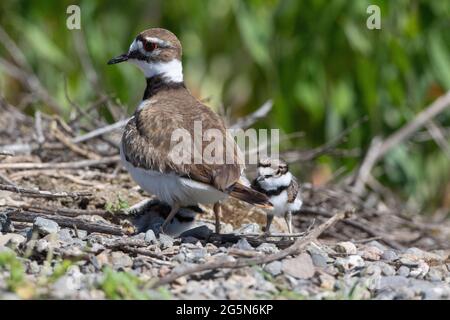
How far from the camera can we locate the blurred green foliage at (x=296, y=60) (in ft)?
42.1

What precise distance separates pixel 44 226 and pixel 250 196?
152 cm

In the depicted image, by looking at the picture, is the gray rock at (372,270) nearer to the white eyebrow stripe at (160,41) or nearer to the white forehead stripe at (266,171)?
the white forehead stripe at (266,171)

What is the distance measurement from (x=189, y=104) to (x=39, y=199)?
153cm

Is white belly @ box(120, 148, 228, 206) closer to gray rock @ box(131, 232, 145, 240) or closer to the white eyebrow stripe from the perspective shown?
gray rock @ box(131, 232, 145, 240)

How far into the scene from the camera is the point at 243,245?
719 centimetres

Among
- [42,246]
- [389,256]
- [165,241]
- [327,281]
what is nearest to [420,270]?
[389,256]

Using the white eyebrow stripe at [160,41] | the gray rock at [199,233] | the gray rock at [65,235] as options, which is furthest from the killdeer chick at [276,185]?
the gray rock at [65,235]

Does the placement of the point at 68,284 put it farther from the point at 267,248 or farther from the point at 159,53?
the point at 159,53

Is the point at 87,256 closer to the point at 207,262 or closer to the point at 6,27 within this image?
the point at 207,262

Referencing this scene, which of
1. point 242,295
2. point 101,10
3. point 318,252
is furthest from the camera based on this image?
point 101,10

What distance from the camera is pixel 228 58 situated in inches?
569

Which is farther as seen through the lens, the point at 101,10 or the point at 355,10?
the point at 101,10

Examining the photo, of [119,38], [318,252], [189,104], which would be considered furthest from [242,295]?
[119,38]

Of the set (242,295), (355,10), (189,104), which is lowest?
(242,295)
